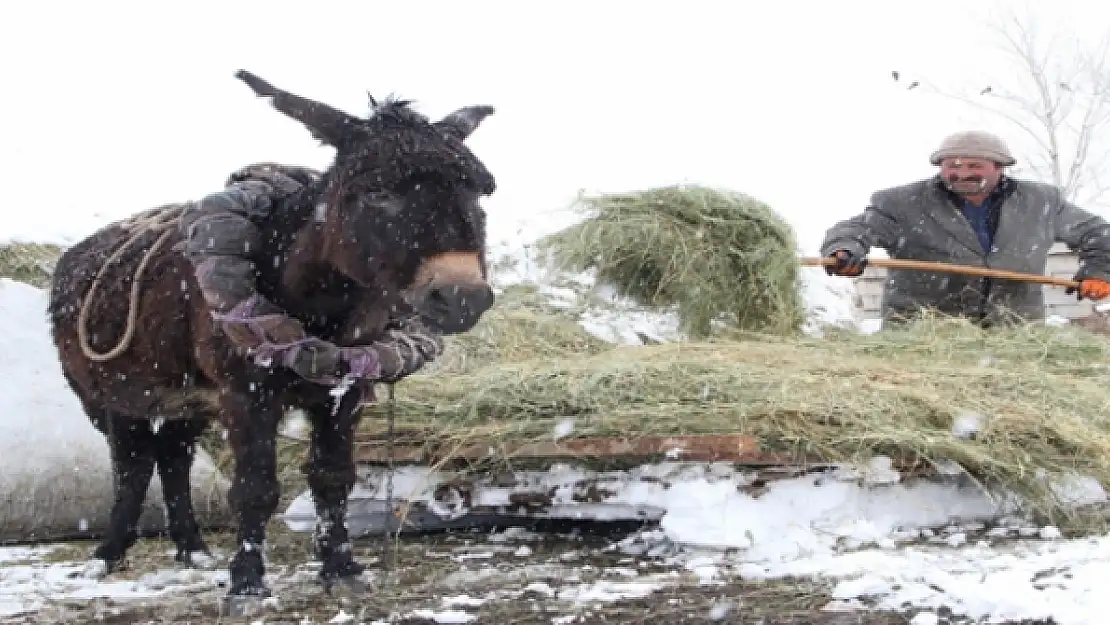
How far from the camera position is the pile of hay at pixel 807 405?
4.19 m

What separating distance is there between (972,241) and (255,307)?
4.41 meters

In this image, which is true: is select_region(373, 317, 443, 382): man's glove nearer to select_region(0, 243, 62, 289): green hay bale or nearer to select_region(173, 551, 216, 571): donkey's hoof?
select_region(173, 551, 216, 571): donkey's hoof

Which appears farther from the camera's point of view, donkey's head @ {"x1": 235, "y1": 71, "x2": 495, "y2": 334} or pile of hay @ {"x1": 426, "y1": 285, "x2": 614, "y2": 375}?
pile of hay @ {"x1": 426, "y1": 285, "x2": 614, "y2": 375}

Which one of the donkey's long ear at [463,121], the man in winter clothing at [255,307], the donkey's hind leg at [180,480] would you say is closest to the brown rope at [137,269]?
the man in winter clothing at [255,307]

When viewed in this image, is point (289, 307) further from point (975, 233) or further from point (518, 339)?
point (975, 233)

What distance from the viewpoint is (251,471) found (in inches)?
146

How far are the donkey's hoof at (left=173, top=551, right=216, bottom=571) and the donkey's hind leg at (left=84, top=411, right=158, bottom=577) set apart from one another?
0.20 meters

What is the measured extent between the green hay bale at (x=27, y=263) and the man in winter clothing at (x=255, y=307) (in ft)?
10.2

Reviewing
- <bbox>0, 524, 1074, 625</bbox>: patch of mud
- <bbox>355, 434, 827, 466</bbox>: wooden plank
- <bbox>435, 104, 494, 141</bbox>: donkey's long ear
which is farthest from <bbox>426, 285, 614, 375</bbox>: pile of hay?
<bbox>435, 104, 494, 141</bbox>: donkey's long ear

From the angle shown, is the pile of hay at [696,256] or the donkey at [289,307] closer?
the donkey at [289,307]

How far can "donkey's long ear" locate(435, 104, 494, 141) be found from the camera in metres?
3.53

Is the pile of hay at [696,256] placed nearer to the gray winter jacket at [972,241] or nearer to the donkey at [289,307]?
the gray winter jacket at [972,241]

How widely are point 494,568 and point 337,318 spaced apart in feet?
3.49

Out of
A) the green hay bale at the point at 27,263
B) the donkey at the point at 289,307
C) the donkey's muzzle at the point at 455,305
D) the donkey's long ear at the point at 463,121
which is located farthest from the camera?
the green hay bale at the point at 27,263
